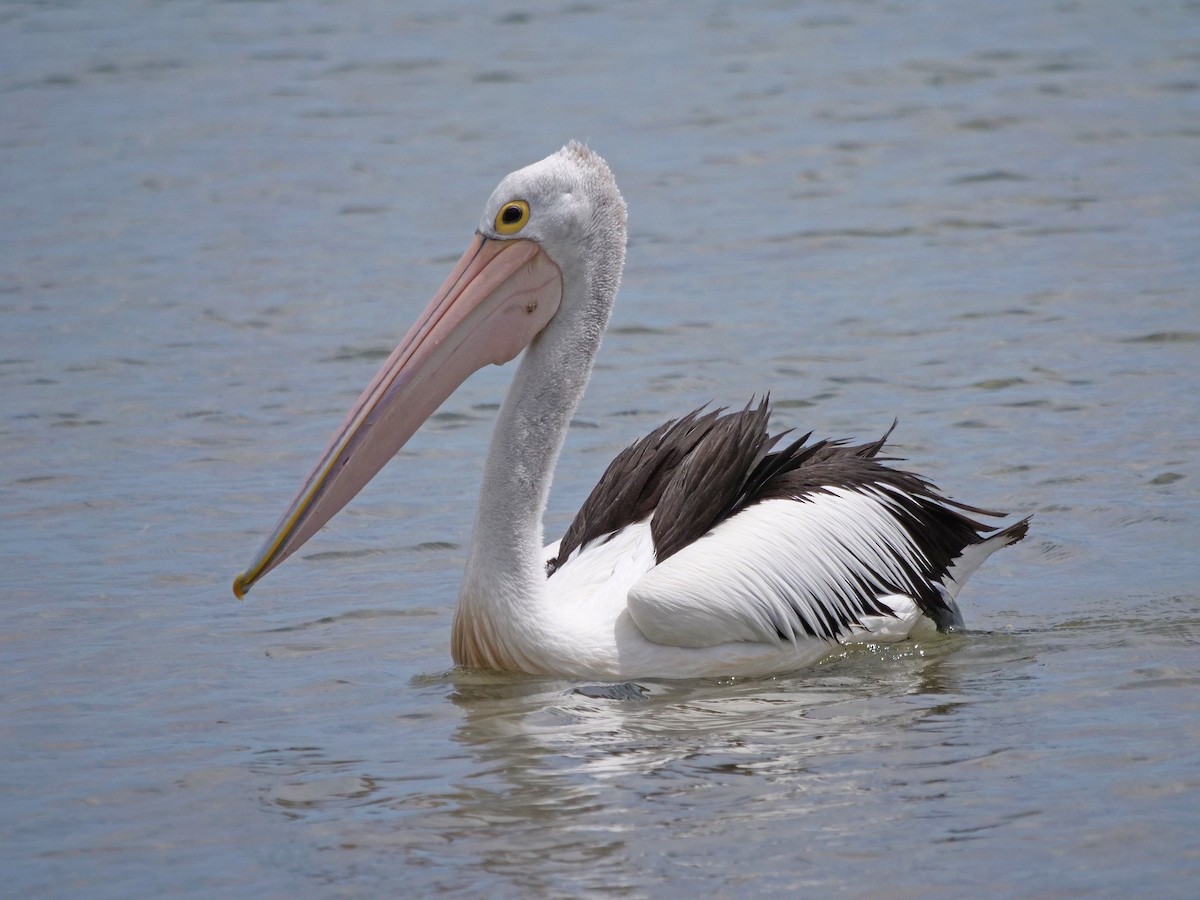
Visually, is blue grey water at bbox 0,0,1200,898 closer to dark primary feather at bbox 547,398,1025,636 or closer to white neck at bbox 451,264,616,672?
white neck at bbox 451,264,616,672

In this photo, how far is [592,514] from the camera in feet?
17.2

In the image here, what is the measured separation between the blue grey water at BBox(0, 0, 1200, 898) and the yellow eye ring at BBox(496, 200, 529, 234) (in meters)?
1.17

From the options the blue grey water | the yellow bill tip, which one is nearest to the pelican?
the yellow bill tip

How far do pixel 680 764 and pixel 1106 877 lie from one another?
1025 mm

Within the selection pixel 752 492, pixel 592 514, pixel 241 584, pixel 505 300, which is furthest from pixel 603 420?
pixel 241 584

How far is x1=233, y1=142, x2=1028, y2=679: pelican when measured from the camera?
4770 mm

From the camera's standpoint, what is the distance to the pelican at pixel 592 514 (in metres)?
4.77

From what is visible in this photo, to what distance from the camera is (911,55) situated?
13516 mm

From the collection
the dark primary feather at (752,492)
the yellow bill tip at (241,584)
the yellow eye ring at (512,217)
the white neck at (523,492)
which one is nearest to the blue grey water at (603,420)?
the white neck at (523,492)

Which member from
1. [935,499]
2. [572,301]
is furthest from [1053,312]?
[572,301]

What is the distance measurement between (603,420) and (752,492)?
239 centimetres

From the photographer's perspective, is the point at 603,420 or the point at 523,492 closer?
the point at 523,492

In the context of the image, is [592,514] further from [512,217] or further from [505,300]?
[512,217]

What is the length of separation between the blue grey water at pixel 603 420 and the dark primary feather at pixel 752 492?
247 millimetres
